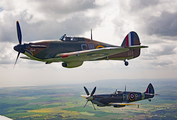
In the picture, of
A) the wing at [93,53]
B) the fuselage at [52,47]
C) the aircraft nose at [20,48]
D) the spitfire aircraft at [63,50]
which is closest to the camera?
the wing at [93,53]

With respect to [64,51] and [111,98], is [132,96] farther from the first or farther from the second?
[64,51]

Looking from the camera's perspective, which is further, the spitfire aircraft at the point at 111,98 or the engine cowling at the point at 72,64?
the spitfire aircraft at the point at 111,98

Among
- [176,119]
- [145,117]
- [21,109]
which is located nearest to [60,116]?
[21,109]

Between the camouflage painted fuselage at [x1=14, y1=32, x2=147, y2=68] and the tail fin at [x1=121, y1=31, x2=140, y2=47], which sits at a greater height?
the tail fin at [x1=121, y1=31, x2=140, y2=47]

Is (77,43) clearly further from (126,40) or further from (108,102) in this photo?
(108,102)

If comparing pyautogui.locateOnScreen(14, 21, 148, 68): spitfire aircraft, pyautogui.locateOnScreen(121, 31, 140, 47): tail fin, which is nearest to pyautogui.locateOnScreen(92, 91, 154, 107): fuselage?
→ pyautogui.locateOnScreen(121, 31, 140, 47): tail fin

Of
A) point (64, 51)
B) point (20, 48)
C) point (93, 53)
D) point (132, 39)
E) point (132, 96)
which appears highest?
point (132, 39)

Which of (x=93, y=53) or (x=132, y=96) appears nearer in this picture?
(x=93, y=53)

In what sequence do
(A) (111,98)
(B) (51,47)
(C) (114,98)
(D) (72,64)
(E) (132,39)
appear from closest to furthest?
1. (B) (51,47)
2. (D) (72,64)
3. (E) (132,39)
4. (A) (111,98)
5. (C) (114,98)

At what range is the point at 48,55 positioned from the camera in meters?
16.5

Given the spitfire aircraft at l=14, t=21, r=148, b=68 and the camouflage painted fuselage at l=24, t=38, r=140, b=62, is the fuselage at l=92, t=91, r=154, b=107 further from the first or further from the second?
the camouflage painted fuselage at l=24, t=38, r=140, b=62

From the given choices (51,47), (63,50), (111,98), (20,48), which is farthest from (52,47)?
(111,98)

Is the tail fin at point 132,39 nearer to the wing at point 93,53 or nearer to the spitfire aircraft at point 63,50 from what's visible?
the spitfire aircraft at point 63,50

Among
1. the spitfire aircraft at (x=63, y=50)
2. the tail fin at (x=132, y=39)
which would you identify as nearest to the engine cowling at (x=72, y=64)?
the spitfire aircraft at (x=63, y=50)
